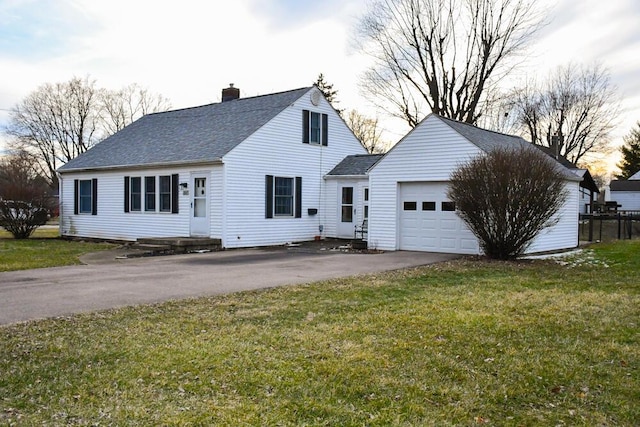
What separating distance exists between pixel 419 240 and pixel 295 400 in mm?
12618

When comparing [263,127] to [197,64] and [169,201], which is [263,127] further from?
[197,64]

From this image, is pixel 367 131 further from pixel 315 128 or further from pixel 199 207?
pixel 199 207

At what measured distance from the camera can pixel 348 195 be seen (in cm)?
2064

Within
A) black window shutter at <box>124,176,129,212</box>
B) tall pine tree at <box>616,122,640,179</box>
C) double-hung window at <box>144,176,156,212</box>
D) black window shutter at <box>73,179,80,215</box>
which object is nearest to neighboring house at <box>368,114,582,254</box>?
double-hung window at <box>144,176,156,212</box>

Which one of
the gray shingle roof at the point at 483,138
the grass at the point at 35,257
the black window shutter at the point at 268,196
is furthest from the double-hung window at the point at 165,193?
the gray shingle roof at the point at 483,138

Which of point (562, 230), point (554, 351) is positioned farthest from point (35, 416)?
point (562, 230)

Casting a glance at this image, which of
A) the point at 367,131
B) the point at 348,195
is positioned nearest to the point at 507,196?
the point at 348,195

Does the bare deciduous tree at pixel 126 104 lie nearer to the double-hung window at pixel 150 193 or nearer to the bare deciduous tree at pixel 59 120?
the bare deciduous tree at pixel 59 120

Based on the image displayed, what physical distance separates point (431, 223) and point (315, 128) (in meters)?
Result: 6.72

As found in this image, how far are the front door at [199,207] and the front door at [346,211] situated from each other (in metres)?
5.37

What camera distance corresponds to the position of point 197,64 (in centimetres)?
Answer: 2767

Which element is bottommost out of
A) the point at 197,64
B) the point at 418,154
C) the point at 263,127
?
the point at 418,154

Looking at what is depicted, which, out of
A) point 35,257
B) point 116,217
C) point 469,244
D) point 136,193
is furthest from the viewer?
point 116,217

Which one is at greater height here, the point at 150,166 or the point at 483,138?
the point at 483,138
